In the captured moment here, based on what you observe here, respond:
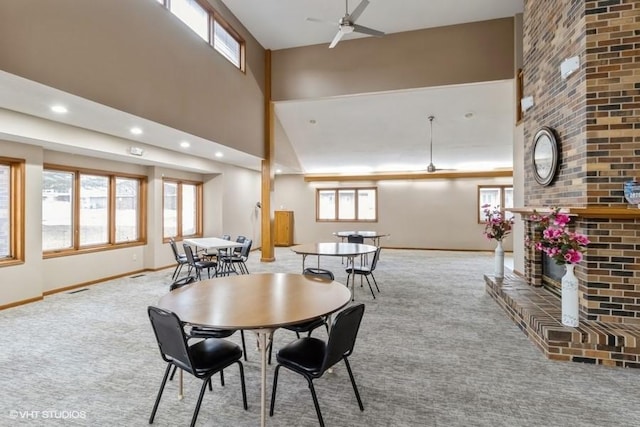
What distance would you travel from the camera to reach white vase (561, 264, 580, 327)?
2973mm

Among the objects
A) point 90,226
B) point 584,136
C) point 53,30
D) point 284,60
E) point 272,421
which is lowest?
point 272,421

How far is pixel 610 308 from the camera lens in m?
3.06

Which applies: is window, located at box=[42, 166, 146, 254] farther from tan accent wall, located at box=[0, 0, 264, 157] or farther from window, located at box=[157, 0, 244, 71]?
window, located at box=[157, 0, 244, 71]

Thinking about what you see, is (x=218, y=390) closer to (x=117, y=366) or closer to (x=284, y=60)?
(x=117, y=366)

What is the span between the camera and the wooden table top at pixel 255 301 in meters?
1.91

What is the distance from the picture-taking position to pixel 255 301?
2.28 meters

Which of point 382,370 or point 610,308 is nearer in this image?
point 382,370

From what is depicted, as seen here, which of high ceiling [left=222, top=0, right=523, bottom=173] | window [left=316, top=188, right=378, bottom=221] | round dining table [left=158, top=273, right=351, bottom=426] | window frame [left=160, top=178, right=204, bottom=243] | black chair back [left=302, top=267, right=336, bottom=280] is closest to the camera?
round dining table [left=158, top=273, right=351, bottom=426]

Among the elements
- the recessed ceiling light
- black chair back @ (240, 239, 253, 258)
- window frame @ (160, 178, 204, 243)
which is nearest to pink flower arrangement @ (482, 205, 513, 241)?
black chair back @ (240, 239, 253, 258)

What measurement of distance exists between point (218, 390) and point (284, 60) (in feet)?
23.3

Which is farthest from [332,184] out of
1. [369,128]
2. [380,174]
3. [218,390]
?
[218,390]

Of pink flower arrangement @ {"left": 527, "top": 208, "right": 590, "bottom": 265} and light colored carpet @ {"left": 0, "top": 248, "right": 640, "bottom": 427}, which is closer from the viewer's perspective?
light colored carpet @ {"left": 0, "top": 248, "right": 640, "bottom": 427}
